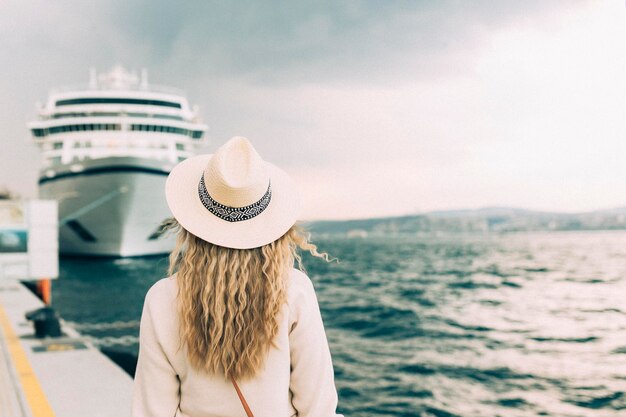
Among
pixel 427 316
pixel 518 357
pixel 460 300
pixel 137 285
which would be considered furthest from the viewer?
pixel 137 285

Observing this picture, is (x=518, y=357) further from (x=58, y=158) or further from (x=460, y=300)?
(x=58, y=158)

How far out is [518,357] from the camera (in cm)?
1197

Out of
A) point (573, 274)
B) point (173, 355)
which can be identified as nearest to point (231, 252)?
point (173, 355)

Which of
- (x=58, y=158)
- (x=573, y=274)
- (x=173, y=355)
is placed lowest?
(x=573, y=274)

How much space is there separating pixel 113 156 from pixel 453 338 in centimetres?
2018

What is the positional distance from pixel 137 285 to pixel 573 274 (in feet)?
76.2

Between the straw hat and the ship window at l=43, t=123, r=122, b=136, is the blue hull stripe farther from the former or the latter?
the straw hat

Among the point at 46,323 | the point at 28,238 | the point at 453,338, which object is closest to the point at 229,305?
the point at 46,323

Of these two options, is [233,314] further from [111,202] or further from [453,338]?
[111,202]

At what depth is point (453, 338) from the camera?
13.8 meters

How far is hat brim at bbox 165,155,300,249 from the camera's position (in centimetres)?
156

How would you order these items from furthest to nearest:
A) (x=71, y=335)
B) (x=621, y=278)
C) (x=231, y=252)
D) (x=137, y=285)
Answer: (x=621, y=278)
(x=137, y=285)
(x=71, y=335)
(x=231, y=252)

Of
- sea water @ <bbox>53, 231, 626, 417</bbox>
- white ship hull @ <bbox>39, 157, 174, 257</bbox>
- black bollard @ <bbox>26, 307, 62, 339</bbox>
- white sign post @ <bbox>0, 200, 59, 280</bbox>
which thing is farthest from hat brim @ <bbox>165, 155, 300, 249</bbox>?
white ship hull @ <bbox>39, 157, 174, 257</bbox>

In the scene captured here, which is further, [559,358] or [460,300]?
[460,300]
